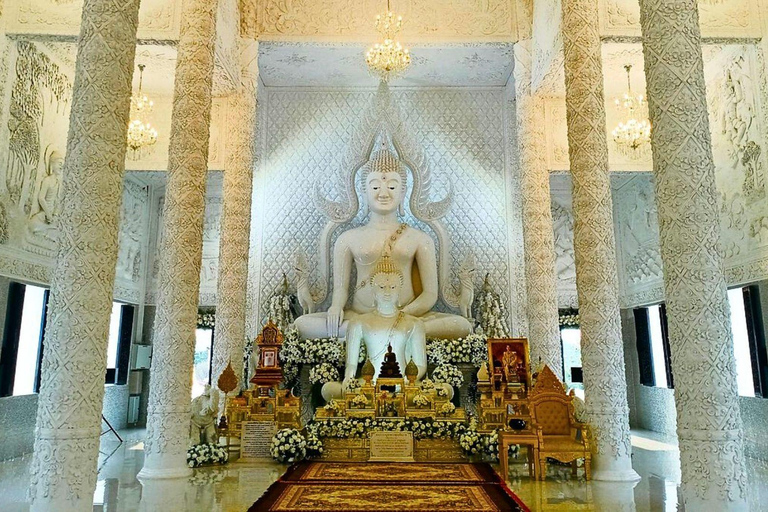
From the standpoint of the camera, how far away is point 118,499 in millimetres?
5480

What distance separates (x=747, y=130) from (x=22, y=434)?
1196cm

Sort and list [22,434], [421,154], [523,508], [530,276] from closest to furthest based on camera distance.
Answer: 1. [523,508]
2. [22,434]
3. [530,276]
4. [421,154]

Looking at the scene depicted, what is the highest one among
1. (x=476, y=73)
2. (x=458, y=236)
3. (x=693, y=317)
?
(x=476, y=73)

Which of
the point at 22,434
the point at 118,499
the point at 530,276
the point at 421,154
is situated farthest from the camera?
the point at 421,154

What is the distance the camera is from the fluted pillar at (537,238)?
975cm

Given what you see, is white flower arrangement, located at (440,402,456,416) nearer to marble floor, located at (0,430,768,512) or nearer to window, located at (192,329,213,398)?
marble floor, located at (0,430,768,512)

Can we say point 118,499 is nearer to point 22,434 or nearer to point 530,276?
point 22,434

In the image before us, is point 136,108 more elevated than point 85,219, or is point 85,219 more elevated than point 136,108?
point 136,108

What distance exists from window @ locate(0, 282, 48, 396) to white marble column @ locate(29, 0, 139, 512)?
5421 millimetres

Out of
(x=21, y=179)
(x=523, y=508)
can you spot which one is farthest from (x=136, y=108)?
(x=523, y=508)

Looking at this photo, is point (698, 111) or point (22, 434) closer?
point (698, 111)

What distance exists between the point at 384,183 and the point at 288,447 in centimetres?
612

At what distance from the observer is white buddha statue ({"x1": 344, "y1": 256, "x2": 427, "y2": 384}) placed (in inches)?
406

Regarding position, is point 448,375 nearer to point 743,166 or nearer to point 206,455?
point 206,455
